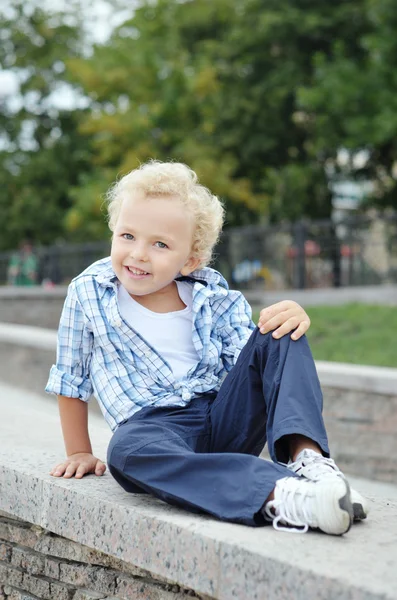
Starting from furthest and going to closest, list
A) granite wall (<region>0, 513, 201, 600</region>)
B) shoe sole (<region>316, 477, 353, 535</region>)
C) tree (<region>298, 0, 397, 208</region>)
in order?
1. tree (<region>298, 0, 397, 208</region>)
2. granite wall (<region>0, 513, 201, 600</region>)
3. shoe sole (<region>316, 477, 353, 535</region>)

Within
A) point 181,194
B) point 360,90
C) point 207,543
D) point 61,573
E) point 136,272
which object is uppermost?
Answer: point 360,90

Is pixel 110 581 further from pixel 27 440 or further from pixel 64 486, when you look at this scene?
pixel 27 440

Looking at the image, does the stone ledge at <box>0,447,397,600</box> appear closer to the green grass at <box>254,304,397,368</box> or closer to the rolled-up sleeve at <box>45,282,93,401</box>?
the rolled-up sleeve at <box>45,282,93,401</box>

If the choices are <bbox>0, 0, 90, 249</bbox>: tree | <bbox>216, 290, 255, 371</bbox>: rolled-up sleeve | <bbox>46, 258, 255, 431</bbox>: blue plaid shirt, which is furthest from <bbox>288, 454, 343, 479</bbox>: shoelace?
<bbox>0, 0, 90, 249</bbox>: tree

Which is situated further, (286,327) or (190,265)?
(190,265)

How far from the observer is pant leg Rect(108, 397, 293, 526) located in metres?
2.52

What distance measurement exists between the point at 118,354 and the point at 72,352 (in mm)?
169

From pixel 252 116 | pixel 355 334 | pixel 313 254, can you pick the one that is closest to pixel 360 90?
pixel 252 116

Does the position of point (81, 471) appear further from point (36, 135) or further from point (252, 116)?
point (36, 135)

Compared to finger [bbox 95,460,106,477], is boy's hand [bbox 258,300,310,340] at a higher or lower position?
higher

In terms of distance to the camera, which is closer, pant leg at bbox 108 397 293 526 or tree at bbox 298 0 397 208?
pant leg at bbox 108 397 293 526

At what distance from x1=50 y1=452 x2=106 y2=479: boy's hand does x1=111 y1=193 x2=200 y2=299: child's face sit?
0.60m

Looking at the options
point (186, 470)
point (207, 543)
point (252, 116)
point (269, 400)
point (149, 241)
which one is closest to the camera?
point (207, 543)

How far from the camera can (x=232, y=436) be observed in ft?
9.84
